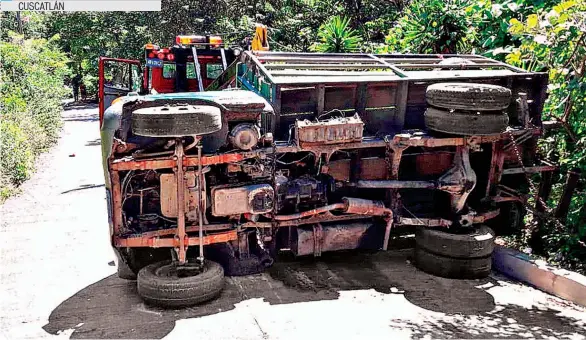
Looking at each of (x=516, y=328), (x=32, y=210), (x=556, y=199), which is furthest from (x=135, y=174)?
(x=556, y=199)

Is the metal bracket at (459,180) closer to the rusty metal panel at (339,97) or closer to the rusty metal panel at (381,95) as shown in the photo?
the rusty metal panel at (381,95)

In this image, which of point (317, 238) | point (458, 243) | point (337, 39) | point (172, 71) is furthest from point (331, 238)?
point (337, 39)

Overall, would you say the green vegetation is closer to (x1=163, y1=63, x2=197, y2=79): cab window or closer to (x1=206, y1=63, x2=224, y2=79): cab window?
(x1=206, y1=63, x2=224, y2=79): cab window

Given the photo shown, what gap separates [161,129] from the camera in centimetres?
494

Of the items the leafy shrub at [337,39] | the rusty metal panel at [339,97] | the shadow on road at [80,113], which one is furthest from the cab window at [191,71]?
the shadow on road at [80,113]

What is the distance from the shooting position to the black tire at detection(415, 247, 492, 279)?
596 cm

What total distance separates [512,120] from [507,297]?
2079 millimetres

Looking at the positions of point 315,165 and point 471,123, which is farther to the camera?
point 315,165

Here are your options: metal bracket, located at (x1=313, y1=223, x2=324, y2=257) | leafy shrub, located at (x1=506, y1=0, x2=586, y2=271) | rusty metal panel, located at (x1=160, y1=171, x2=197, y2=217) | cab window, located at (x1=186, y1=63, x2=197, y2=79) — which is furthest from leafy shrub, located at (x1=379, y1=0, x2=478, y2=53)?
rusty metal panel, located at (x1=160, y1=171, x2=197, y2=217)

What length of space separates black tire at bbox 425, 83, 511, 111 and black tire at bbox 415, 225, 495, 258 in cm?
128

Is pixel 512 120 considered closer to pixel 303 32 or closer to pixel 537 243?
pixel 537 243

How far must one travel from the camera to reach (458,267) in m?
5.96

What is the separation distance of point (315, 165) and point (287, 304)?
1.46 meters

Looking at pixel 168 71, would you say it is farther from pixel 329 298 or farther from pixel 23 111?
pixel 329 298
